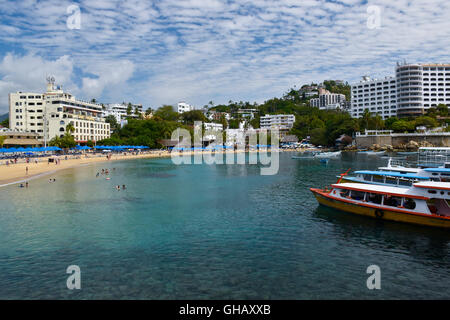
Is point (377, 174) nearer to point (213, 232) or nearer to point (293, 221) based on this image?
point (293, 221)

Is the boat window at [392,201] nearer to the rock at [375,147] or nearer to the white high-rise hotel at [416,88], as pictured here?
the rock at [375,147]

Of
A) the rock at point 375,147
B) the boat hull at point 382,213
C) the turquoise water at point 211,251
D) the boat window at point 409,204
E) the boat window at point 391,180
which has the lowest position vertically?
the turquoise water at point 211,251

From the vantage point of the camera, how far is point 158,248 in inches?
748

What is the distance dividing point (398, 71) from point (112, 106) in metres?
157

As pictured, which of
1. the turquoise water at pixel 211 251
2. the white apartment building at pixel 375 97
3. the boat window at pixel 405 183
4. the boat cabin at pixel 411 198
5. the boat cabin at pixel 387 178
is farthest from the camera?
the white apartment building at pixel 375 97

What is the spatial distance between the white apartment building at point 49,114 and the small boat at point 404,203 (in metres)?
106

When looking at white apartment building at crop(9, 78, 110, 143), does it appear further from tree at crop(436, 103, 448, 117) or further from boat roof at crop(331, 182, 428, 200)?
tree at crop(436, 103, 448, 117)

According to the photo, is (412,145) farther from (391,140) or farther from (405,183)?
(405,183)

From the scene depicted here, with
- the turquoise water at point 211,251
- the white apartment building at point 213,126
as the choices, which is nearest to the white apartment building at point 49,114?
the white apartment building at point 213,126

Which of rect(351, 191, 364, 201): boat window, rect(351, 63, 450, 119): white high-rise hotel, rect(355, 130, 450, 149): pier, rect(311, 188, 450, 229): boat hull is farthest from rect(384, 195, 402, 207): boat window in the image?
rect(351, 63, 450, 119): white high-rise hotel

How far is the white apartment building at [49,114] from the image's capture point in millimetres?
110562

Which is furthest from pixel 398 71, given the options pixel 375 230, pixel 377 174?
pixel 375 230

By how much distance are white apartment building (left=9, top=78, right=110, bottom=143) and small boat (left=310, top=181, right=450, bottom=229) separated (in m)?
106

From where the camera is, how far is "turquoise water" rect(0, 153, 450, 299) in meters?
14.1
